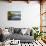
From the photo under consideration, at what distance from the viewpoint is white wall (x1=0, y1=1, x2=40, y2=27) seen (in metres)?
3.97

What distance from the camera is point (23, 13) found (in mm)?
3988

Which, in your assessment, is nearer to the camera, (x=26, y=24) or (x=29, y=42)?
(x=29, y=42)

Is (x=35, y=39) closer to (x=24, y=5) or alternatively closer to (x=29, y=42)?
(x=29, y=42)

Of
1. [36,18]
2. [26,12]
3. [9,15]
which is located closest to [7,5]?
[9,15]

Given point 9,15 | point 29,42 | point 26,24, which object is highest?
point 9,15

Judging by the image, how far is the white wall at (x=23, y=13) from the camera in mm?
3973

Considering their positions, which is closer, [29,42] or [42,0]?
[29,42]

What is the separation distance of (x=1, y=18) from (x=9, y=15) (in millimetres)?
280

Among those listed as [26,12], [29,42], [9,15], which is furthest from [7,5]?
[29,42]

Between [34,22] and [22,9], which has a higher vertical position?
[22,9]

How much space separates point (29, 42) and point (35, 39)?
0.25m

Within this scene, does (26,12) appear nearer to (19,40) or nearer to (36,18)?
(36,18)

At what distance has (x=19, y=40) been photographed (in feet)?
12.6

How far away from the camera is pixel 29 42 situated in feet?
12.3
